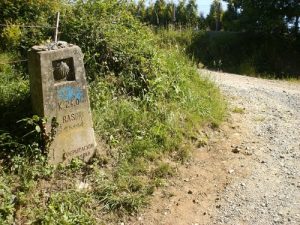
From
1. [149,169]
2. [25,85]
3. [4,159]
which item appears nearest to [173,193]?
[149,169]

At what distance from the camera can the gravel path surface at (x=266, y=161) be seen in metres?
4.74

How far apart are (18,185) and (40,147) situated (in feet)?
1.69

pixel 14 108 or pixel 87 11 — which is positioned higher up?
pixel 87 11

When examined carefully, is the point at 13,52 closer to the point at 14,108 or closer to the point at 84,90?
the point at 14,108

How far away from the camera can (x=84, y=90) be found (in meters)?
4.86

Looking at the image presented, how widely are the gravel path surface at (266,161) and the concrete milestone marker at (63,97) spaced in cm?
179

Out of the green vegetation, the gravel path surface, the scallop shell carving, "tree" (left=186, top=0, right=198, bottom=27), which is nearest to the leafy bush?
"tree" (left=186, top=0, right=198, bottom=27)

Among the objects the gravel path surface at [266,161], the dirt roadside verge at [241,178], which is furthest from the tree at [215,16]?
the dirt roadside verge at [241,178]

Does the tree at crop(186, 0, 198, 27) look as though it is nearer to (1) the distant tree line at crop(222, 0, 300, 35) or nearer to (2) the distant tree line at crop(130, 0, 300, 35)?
(2) the distant tree line at crop(130, 0, 300, 35)

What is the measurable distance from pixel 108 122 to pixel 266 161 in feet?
7.39

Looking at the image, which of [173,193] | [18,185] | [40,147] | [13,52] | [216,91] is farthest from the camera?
[216,91]

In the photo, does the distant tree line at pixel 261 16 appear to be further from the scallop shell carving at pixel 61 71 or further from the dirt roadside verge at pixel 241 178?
the scallop shell carving at pixel 61 71

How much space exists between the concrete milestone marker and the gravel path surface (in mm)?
1792

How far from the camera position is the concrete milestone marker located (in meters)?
4.46
